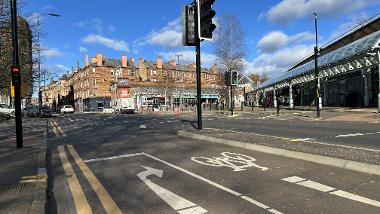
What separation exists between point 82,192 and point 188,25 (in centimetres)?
896

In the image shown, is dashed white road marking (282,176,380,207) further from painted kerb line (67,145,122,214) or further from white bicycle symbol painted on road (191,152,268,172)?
painted kerb line (67,145,122,214)

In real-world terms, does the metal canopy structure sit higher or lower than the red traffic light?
higher

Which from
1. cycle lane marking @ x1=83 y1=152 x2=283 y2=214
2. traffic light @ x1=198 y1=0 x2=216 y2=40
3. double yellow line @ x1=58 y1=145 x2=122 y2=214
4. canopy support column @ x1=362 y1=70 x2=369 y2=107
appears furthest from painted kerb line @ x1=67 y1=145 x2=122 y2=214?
canopy support column @ x1=362 y1=70 x2=369 y2=107

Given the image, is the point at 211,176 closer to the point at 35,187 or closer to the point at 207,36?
the point at 35,187

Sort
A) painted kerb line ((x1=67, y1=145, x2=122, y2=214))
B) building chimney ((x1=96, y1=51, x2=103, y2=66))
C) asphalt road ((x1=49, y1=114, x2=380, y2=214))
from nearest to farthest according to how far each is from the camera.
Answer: asphalt road ((x1=49, y1=114, x2=380, y2=214))
painted kerb line ((x1=67, y1=145, x2=122, y2=214))
building chimney ((x1=96, y1=51, x2=103, y2=66))

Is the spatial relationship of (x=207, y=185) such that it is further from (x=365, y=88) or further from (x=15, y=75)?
(x=365, y=88)

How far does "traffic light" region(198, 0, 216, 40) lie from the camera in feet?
44.2

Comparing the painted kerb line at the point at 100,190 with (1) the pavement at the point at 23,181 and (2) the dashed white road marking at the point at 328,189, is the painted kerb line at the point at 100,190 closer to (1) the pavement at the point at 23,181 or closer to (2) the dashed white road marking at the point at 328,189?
(1) the pavement at the point at 23,181

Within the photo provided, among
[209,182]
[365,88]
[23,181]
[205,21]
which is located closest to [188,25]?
[205,21]

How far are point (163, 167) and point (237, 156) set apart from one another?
1981mm

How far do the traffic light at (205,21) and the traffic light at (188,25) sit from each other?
2.12 ft

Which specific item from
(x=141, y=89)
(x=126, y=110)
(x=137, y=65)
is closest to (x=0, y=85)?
(x=126, y=110)

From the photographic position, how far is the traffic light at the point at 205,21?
13.5 meters

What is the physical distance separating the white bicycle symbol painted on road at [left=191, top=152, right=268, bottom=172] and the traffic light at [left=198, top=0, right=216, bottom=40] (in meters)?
5.01
